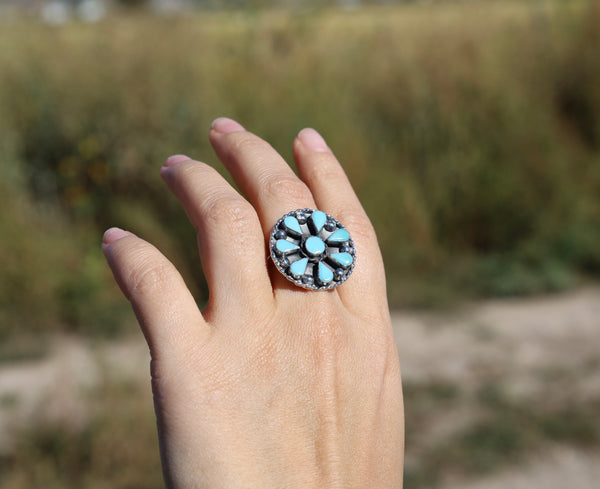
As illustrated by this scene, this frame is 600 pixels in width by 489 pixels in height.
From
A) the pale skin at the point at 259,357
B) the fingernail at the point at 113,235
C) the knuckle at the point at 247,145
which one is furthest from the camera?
the knuckle at the point at 247,145

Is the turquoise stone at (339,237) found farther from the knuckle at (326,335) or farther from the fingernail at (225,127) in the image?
the fingernail at (225,127)

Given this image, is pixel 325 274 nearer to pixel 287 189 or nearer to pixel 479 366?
pixel 287 189

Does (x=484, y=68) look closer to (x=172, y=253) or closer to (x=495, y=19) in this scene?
(x=495, y=19)

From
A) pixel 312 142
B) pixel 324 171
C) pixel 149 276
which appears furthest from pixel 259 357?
pixel 312 142

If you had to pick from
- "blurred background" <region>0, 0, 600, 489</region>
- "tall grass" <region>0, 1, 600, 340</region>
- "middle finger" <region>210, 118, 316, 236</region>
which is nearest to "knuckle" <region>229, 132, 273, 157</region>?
"middle finger" <region>210, 118, 316, 236</region>

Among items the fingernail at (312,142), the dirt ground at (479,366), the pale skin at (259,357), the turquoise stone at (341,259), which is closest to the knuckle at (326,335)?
the pale skin at (259,357)

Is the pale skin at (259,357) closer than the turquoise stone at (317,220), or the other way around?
the pale skin at (259,357)

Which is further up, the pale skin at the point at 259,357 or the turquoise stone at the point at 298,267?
the turquoise stone at the point at 298,267
